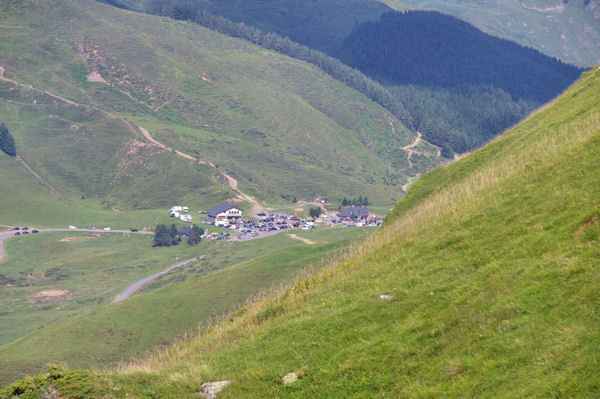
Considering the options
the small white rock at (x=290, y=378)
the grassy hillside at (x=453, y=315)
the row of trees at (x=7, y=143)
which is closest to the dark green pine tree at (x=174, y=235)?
the row of trees at (x=7, y=143)

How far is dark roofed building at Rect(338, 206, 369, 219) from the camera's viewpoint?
448 ft

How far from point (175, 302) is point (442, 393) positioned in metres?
39.6

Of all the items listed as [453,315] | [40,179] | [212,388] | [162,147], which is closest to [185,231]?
[162,147]

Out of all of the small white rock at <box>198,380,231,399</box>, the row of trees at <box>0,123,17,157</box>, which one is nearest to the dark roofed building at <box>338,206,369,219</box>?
the row of trees at <box>0,123,17,157</box>

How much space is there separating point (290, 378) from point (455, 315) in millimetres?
3951

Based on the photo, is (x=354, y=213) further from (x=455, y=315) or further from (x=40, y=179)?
(x=455, y=315)

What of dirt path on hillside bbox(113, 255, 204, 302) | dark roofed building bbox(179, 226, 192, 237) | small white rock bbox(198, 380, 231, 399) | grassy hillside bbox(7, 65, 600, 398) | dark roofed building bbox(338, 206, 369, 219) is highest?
grassy hillside bbox(7, 65, 600, 398)

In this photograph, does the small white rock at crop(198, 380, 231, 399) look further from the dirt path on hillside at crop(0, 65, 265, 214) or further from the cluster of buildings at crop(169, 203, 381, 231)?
the dirt path on hillside at crop(0, 65, 265, 214)

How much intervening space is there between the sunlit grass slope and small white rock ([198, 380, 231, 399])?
0.56 ft

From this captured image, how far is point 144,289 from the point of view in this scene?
279 feet

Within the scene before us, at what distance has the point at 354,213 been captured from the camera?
138 meters

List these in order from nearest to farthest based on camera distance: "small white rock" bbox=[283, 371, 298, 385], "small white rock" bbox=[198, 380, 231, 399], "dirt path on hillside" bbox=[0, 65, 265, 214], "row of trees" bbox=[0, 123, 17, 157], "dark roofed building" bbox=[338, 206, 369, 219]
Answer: "small white rock" bbox=[283, 371, 298, 385] → "small white rock" bbox=[198, 380, 231, 399] → "dark roofed building" bbox=[338, 206, 369, 219] → "dirt path on hillside" bbox=[0, 65, 265, 214] → "row of trees" bbox=[0, 123, 17, 157]

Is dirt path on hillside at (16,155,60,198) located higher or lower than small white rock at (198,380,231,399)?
lower

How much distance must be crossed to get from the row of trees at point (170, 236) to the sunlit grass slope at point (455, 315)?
341 feet
